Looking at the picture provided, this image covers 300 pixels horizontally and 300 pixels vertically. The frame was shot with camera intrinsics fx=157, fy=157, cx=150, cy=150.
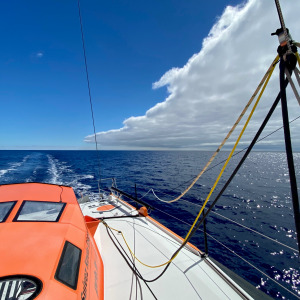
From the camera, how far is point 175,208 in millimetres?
13891

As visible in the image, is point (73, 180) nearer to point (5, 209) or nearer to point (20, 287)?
point (5, 209)

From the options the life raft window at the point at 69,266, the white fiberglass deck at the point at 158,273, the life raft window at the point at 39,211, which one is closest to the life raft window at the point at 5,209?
the life raft window at the point at 39,211

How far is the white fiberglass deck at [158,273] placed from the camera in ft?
10.0

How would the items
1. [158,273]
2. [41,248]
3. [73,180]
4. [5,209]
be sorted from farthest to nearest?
[73,180]
[158,273]
[5,209]
[41,248]

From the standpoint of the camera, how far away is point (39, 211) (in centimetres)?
249

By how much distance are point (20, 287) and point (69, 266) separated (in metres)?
0.54

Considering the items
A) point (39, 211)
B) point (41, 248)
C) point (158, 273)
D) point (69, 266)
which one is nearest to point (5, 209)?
point (39, 211)

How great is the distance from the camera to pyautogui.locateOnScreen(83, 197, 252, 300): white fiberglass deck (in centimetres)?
305

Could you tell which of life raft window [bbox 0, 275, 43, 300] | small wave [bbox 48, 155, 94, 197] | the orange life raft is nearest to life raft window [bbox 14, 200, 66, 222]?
the orange life raft

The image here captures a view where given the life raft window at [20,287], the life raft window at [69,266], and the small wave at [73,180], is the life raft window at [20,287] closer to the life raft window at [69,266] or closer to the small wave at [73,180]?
the life raft window at [69,266]

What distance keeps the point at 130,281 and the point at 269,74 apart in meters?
4.35

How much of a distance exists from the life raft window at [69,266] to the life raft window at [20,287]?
197mm

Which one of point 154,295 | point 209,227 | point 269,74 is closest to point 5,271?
point 154,295

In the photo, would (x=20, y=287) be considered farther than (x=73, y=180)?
No
